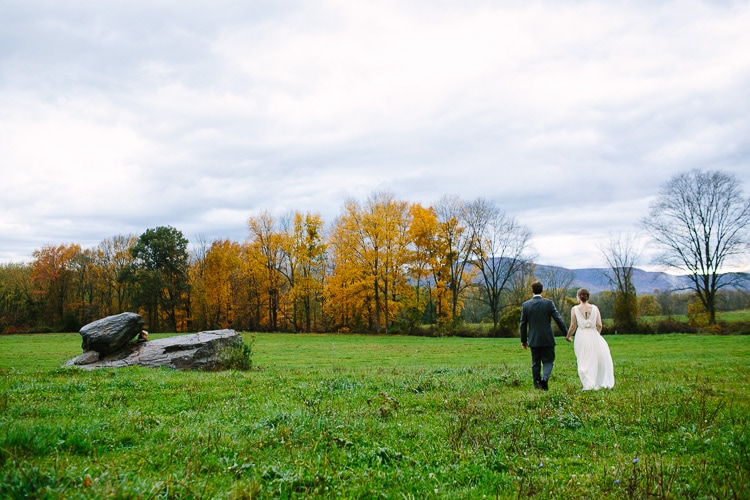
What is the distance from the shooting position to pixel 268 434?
596 cm

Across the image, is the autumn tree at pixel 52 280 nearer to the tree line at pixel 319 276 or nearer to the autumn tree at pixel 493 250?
the tree line at pixel 319 276

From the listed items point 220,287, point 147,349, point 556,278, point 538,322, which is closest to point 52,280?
point 220,287

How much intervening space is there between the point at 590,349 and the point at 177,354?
15.7m

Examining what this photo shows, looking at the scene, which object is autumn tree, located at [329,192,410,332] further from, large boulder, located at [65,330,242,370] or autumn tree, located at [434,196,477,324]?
large boulder, located at [65,330,242,370]

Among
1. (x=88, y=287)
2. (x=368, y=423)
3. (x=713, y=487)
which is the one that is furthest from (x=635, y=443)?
(x=88, y=287)

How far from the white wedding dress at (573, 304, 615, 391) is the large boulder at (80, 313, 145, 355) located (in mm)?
18364

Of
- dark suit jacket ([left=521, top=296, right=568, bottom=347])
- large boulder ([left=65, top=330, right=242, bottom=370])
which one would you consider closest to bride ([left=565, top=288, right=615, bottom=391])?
dark suit jacket ([left=521, top=296, right=568, bottom=347])

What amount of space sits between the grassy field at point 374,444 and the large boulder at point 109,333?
34.5 ft

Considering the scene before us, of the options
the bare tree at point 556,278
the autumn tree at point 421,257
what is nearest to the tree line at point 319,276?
the autumn tree at point 421,257

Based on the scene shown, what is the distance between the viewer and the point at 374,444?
5.65 metres

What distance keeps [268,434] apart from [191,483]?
2123 millimetres

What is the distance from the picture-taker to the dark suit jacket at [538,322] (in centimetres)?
1155

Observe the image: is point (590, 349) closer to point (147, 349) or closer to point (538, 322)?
point (538, 322)

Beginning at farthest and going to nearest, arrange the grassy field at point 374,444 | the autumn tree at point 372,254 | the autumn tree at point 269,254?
the autumn tree at point 269,254, the autumn tree at point 372,254, the grassy field at point 374,444
